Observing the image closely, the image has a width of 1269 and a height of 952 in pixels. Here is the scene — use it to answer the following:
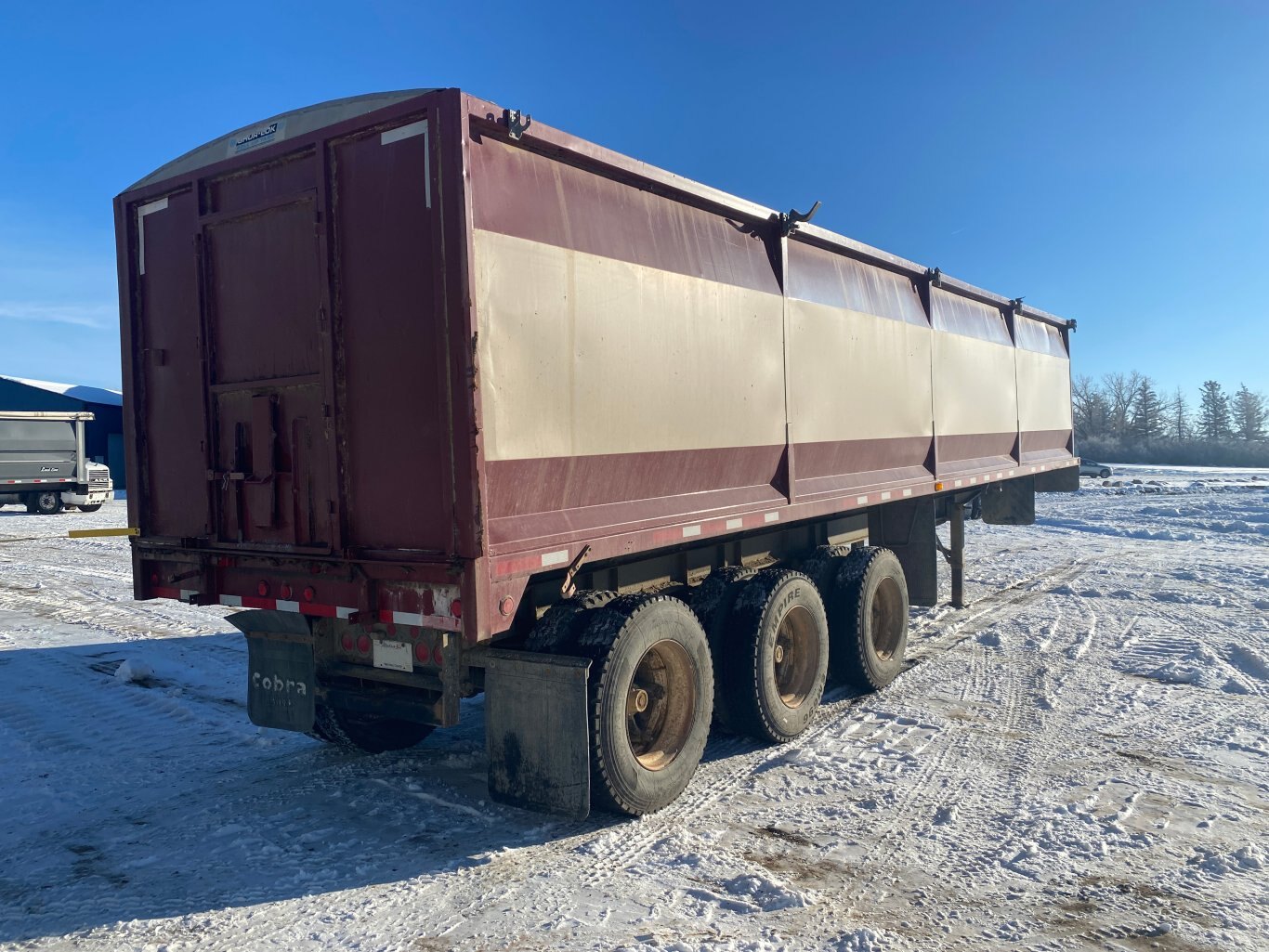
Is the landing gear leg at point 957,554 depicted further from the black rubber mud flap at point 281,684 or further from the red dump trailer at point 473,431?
the black rubber mud flap at point 281,684

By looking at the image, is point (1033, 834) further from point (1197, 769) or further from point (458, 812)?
point (458, 812)

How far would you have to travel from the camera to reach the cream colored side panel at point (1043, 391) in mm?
11359

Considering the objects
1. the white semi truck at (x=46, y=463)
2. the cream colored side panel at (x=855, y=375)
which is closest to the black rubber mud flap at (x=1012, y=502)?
the cream colored side panel at (x=855, y=375)

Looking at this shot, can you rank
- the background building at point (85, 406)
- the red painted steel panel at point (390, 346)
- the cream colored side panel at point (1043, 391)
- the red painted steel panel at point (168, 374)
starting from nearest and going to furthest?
the red painted steel panel at point (390, 346) < the red painted steel panel at point (168, 374) < the cream colored side panel at point (1043, 391) < the background building at point (85, 406)

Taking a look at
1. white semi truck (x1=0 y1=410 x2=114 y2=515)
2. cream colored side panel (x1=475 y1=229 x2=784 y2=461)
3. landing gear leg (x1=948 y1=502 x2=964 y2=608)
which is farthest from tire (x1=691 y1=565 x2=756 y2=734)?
white semi truck (x1=0 y1=410 x2=114 y2=515)

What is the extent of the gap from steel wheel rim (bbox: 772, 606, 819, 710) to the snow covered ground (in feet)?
1.03

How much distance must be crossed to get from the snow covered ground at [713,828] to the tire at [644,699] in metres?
0.20

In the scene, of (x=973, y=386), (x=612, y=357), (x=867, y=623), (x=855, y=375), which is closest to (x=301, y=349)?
(x=612, y=357)

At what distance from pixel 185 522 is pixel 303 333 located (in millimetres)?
1393

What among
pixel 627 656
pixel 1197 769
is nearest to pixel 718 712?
pixel 627 656

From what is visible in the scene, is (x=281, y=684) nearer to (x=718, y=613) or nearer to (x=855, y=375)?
(x=718, y=613)

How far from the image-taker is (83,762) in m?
5.23

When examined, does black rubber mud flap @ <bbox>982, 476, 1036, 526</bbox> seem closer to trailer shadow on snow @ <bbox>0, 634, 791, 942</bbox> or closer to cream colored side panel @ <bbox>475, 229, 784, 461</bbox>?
cream colored side panel @ <bbox>475, 229, 784, 461</bbox>

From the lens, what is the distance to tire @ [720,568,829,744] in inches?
215
